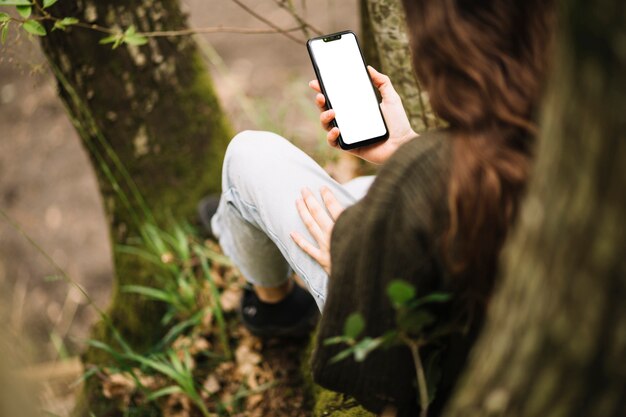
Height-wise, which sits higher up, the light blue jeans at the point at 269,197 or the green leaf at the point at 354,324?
the green leaf at the point at 354,324

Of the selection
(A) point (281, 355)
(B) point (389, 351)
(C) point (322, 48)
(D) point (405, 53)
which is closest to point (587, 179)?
(B) point (389, 351)

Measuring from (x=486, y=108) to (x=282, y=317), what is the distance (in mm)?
1372

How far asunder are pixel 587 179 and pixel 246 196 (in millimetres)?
1127

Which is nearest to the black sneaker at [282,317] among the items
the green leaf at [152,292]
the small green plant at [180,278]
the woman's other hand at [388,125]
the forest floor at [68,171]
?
Answer: the small green plant at [180,278]

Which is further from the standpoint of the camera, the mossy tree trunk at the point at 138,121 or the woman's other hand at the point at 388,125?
the mossy tree trunk at the point at 138,121

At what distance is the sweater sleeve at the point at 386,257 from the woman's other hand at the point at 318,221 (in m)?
0.20

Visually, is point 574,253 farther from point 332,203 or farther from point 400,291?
point 332,203

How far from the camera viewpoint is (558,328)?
83 centimetres

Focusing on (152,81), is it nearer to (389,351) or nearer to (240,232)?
(240,232)

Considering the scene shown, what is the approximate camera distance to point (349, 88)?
1.81 meters

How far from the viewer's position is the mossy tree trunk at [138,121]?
228cm

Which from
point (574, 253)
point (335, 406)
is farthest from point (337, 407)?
point (574, 253)

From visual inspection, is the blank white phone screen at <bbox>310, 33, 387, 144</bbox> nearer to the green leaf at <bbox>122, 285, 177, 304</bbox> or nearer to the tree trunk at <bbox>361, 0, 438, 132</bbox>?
the tree trunk at <bbox>361, 0, 438, 132</bbox>

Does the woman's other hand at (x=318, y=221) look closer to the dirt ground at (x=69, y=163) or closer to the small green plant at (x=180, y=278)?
the small green plant at (x=180, y=278)
